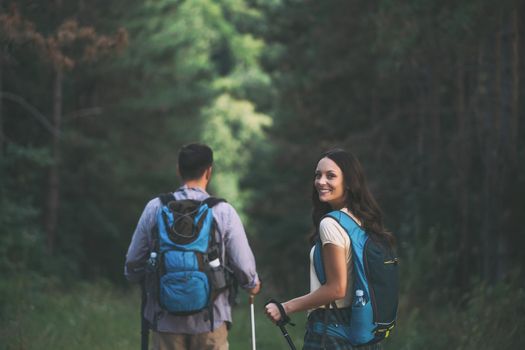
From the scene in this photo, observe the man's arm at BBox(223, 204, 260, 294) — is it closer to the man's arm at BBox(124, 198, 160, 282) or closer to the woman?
the man's arm at BBox(124, 198, 160, 282)

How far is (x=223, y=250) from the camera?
5.46 meters

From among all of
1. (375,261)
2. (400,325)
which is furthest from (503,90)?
(375,261)

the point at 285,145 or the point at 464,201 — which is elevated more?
the point at 285,145

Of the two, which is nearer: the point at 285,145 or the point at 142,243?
the point at 142,243

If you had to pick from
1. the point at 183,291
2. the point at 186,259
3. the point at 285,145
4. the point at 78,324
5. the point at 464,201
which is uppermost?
the point at 285,145

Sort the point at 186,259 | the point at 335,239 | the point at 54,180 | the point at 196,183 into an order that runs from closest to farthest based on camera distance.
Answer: the point at 335,239
the point at 186,259
the point at 196,183
the point at 54,180

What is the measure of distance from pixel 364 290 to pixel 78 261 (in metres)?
21.0

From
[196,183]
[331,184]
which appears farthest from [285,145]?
[331,184]

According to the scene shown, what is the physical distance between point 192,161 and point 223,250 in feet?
1.93

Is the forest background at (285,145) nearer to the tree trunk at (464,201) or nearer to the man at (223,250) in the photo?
the tree trunk at (464,201)

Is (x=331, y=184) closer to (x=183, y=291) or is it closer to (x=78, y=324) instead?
(x=183, y=291)

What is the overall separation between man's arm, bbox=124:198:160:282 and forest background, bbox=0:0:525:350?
7.41ft

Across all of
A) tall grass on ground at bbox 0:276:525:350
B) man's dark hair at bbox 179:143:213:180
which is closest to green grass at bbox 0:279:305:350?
tall grass on ground at bbox 0:276:525:350

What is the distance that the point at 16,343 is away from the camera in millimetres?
7453
